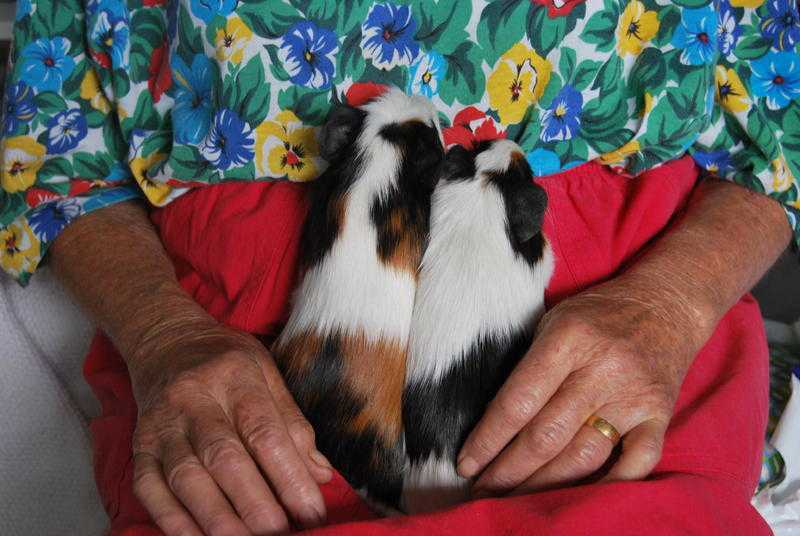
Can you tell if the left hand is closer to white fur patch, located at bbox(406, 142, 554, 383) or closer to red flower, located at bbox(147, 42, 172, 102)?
white fur patch, located at bbox(406, 142, 554, 383)

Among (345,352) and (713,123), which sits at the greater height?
(713,123)

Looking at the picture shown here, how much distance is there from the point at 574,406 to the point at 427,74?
1.75 feet

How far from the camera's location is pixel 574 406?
90 cm

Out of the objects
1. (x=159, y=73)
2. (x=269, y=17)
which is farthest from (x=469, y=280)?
(x=159, y=73)

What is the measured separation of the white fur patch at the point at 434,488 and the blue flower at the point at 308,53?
0.56 metres

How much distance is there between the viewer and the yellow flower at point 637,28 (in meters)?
1.14

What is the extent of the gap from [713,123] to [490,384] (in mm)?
578

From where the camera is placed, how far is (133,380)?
1.04m

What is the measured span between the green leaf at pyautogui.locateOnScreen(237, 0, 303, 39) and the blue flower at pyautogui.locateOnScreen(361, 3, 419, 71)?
0.10 metres

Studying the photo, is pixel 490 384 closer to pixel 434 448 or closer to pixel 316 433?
pixel 434 448

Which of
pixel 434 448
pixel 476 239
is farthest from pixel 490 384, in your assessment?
pixel 476 239

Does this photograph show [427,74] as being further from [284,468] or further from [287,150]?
[284,468]

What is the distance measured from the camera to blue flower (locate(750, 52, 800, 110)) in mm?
1211

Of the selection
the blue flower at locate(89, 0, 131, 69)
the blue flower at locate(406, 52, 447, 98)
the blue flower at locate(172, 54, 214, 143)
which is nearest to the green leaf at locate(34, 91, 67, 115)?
the blue flower at locate(89, 0, 131, 69)
